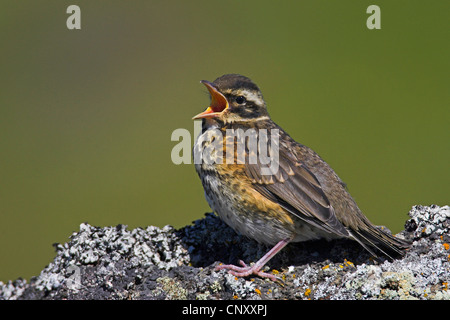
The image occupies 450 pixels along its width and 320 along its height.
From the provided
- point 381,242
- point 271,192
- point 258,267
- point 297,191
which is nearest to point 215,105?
point 271,192

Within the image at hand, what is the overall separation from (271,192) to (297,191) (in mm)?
264

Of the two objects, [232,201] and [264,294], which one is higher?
[232,201]

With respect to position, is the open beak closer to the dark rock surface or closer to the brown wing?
the brown wing

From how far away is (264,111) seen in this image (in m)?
6.99

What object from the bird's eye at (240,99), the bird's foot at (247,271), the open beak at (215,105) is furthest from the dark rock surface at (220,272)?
the bird's eye at (240,99)

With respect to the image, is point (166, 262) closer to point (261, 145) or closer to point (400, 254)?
point (261, 145)

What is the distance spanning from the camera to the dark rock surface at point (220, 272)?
16.7ft

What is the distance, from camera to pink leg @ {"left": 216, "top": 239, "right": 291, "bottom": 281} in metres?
5.60

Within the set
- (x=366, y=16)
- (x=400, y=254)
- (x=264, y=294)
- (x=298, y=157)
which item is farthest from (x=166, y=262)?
(x=366, y=16)

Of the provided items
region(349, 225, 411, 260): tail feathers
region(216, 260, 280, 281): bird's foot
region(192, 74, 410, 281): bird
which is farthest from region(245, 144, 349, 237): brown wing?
region(216, 260, 280, 281): bird's foot

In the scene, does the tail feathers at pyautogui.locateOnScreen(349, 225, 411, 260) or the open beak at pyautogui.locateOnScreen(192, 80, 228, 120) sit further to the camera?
the open beak at pyautogui.locateOnScreen(192, 80, 228, 120)

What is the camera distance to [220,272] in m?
5.48

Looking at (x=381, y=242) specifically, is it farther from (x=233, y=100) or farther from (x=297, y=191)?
(x=233, y=100)

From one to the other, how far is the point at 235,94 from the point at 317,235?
187cm
